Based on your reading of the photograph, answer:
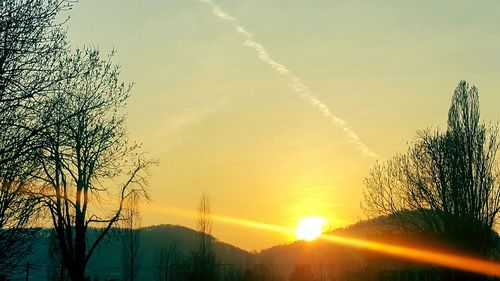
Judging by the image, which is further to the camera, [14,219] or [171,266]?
[171,266]

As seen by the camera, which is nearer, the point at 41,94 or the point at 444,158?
the point at 41,94

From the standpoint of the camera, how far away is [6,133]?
17812 mm

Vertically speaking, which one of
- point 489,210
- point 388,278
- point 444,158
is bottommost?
point 388,278

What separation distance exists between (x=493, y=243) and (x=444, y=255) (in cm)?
276

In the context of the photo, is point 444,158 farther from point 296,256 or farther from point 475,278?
point 296,256

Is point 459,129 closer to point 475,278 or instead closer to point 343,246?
point 475,278

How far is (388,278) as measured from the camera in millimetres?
49031

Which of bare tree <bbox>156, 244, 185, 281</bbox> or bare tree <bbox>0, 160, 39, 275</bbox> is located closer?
bare tree <bbox>0, 160, 39, 275</bbox>

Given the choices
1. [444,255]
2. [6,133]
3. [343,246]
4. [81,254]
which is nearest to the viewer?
[6,133]

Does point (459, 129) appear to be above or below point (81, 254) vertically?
above

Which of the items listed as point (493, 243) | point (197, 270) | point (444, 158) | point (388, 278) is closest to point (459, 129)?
point (444, 158)

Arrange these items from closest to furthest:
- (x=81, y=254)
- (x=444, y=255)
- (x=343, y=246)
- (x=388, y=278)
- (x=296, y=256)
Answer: (x=81, y=254) → (x=444, y=255) → (x=388, y=278) → (x=343, y=246) → (x=296, y=256)

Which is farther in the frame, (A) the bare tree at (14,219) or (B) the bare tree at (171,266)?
(B) the bare tree at (171,266)

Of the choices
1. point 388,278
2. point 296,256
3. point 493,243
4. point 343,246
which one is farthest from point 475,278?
point 296,256
